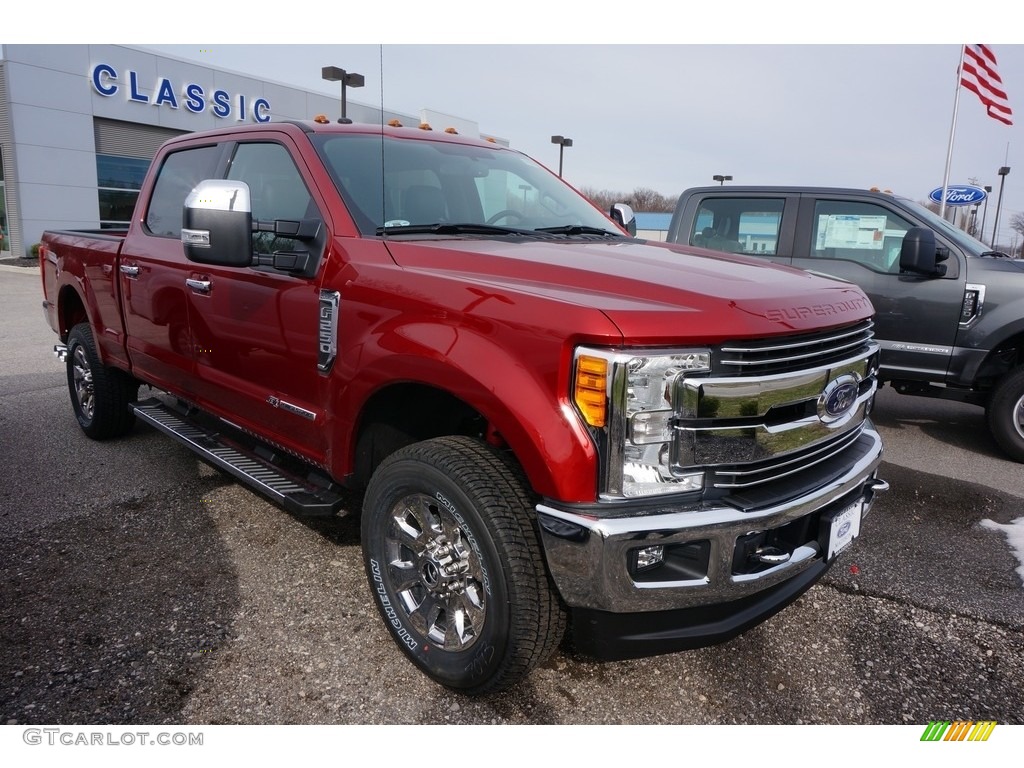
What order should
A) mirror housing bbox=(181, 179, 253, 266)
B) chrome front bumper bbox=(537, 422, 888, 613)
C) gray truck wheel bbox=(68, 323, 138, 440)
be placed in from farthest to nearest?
gray truck wheel bbox=(68, 323, 138, 440) < mirror housing bbox=(181, 179, 253, 266) < chrome front bumper bbox=(537, 422, 888, 613)

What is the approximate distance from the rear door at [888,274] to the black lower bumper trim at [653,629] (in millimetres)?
4190

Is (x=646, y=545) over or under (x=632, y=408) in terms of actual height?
under

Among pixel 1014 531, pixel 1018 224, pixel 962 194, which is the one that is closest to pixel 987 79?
pixel 962 194

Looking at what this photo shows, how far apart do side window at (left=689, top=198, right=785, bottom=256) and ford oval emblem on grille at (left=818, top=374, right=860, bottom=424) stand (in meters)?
3.83

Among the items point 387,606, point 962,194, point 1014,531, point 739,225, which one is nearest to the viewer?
point 387,606

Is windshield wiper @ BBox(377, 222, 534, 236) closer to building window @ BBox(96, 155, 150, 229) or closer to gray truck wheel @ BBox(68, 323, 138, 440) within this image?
gray truck wheel @ BBox(68, 323, 138, 440)

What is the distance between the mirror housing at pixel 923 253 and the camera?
209 inches

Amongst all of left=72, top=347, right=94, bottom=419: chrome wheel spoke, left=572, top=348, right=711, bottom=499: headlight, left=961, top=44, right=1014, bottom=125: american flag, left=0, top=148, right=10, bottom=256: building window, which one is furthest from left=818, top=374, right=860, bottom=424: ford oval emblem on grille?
left=0, top=148, right=10, bottom=256: building window

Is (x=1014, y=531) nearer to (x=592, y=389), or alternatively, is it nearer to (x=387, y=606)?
(x=592, y=389)

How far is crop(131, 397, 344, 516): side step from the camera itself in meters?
2.93

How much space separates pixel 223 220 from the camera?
2658 millimetres

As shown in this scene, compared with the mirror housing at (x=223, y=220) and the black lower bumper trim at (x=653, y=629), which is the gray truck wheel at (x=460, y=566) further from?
the mirror housing at (x=223, y=220)

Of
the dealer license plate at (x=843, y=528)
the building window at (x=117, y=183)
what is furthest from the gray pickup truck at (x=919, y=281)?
the building window at (x=117, y=183)

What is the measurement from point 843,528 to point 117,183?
75.2ft
